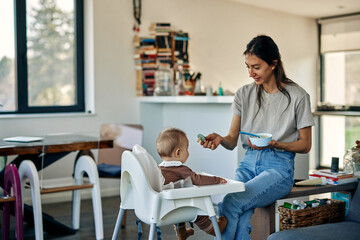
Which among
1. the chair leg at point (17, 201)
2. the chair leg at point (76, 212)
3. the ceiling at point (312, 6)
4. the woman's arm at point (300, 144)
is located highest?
the ceiling at point (312, 6)

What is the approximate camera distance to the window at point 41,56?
4.70 metres

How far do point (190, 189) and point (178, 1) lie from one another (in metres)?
4.05

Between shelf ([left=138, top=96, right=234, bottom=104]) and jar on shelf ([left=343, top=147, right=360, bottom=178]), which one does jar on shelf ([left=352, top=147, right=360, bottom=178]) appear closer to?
jar on shelf ([left=343, top=147, right=360, bottom=178])

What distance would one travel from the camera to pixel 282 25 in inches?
282

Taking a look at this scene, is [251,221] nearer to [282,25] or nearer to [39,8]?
[39,8]

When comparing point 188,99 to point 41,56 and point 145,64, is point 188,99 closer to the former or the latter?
point 145,64

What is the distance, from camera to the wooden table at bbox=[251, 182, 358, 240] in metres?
2.29

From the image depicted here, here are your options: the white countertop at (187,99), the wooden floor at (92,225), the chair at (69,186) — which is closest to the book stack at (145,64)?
the white countertop at (187,99)

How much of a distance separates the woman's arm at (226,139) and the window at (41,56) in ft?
9.29

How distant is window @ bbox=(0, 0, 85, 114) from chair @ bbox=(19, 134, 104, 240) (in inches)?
54.7

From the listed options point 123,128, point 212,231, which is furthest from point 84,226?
point 212,231

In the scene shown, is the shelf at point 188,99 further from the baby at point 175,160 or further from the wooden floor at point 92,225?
the baby at point 175,160

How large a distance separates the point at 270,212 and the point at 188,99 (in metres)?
2.46

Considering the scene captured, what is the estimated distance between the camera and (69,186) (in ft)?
11.2
